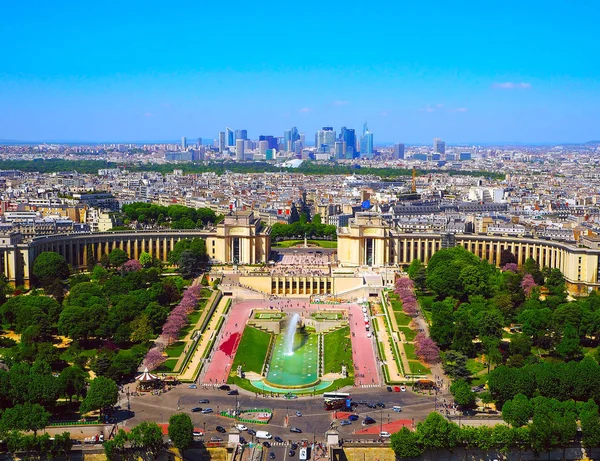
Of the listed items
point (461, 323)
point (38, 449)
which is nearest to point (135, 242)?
point (461, 323)

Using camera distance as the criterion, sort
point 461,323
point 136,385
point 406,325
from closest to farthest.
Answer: point 136,385, point 461,323, point 406,325

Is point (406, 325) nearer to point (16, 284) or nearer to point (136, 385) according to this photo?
point (136, 385)

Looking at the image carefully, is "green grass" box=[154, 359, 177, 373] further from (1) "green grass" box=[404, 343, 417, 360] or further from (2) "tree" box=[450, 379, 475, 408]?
(2) "tree" box=[450, 379, 475, 408]

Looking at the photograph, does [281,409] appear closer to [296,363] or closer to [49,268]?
[296,363]

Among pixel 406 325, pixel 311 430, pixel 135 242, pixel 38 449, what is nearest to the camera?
pixel 38 449

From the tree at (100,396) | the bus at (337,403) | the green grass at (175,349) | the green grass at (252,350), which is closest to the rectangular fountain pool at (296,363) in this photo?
the green grass at (252,350)

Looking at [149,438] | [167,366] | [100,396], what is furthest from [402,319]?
[149,438]
